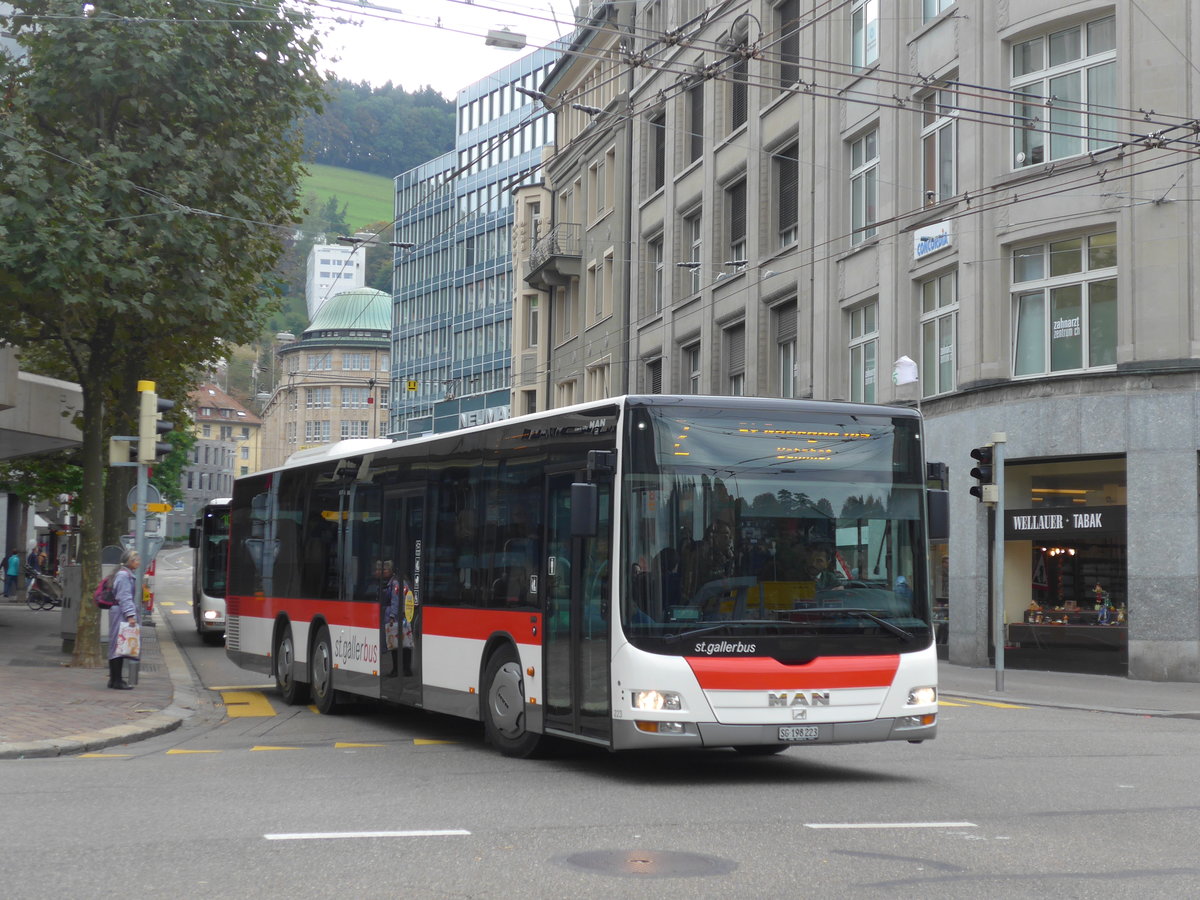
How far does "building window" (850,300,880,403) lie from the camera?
32.4m

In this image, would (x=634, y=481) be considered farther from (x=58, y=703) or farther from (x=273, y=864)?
(x=58, y=703)

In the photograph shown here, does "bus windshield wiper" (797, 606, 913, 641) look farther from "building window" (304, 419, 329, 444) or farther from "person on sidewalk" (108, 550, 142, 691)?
"building window" (304, 419, 329, 444)

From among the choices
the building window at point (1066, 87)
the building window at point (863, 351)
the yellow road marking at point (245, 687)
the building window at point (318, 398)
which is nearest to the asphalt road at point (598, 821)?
the yellow road marking at point (245, 687)

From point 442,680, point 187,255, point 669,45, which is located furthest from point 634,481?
point 187,255

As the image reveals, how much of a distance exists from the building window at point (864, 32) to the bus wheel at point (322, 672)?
1913cm

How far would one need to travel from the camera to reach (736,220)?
39344 millimetres

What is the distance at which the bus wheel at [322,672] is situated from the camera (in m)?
17.4

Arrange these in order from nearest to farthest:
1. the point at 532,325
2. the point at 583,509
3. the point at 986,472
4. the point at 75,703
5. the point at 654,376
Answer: the point at 583,509, the point at 75,703, the point at 986,472, the point at 654,376, the point at 532,325

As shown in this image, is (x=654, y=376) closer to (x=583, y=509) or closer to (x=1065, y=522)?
(x=1065, y=522)

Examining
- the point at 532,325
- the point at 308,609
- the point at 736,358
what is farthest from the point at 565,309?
the point at 308,609

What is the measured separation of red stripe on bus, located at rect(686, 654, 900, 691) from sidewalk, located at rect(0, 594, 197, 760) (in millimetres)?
5946

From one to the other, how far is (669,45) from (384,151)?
151671 millimetres

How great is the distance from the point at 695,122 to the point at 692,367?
21.7 feet

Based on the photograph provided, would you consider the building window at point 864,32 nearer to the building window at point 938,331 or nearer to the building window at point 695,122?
the building window at point 938,331
